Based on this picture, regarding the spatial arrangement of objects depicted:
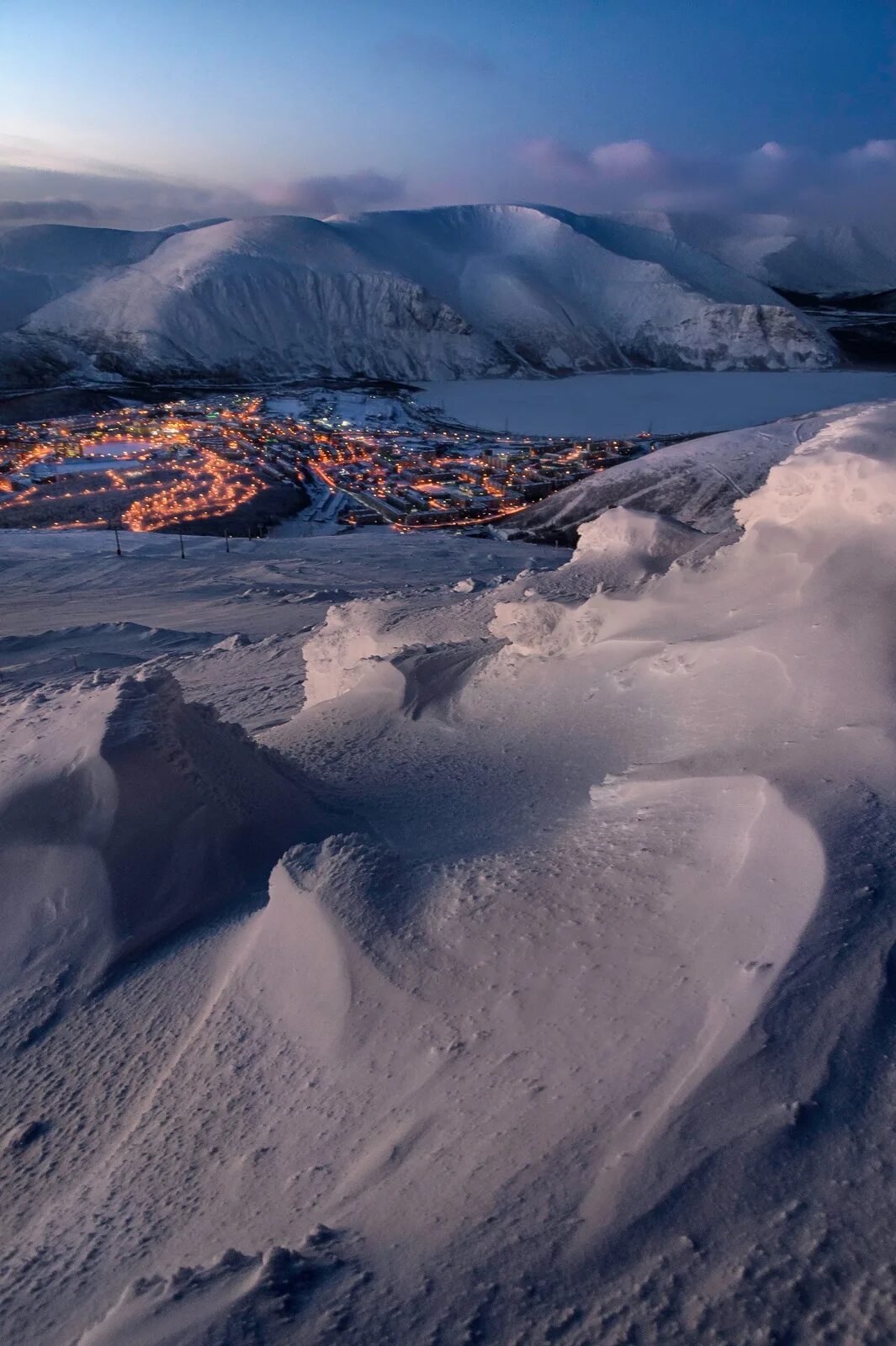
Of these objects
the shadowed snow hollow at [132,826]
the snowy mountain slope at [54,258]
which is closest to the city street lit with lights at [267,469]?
the shadowed snow hollow at [132,826]

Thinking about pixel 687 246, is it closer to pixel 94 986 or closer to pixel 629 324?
pixel 629 324

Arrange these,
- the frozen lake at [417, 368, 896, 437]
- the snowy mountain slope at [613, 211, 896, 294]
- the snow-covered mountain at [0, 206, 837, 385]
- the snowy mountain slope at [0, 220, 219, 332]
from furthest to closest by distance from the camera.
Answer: the snowy mountain slope at [613, 211, 896, 294] < the snowy mountain slope at [0, 220, 219, 332] < the snow-covered mountain at [0, 206, 837, 385] < the frozen lake at [417, 368, 896, 437]

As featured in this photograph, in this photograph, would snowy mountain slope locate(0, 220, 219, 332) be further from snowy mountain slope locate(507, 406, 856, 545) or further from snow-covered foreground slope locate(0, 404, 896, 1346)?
snow-covered foreground slope locate(0, 404, 896, 1346)

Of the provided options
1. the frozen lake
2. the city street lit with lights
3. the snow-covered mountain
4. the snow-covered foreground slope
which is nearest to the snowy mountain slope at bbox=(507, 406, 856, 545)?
the city street lit with lights

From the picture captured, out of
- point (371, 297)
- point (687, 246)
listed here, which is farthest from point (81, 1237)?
point (687, 246)

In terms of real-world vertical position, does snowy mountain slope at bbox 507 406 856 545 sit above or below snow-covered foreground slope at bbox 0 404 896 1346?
below

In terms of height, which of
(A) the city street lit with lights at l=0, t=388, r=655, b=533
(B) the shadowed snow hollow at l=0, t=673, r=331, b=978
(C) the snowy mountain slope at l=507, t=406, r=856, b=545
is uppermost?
(B) the shadowed snow hollow at l=0, t=673, r=331, b=978

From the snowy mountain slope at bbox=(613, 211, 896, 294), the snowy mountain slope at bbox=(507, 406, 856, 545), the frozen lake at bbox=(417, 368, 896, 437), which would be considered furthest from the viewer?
the snowy mountain slope at bbox=(613, 211, 896, 294)
